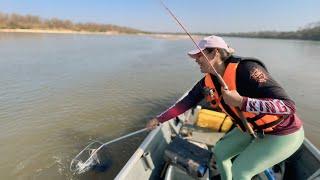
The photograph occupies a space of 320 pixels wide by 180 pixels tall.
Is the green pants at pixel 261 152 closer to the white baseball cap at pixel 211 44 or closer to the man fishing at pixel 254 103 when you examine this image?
the man fishing at pixel 254 103

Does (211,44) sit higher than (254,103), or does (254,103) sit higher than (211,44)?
(211,44)

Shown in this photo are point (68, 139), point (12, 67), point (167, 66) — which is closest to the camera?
point (68, 139)

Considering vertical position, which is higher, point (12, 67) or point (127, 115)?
point (127, 115)

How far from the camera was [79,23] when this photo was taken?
91.3m

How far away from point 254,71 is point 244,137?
0.84 meters

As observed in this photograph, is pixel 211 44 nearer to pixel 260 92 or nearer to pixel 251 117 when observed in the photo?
pixel 260 92

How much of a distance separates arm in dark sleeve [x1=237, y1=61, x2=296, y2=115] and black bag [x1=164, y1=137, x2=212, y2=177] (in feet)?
3.55

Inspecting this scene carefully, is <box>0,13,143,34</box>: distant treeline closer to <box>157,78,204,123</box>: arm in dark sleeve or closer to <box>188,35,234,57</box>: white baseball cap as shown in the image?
<box>157,78,204,123</box>: arm in dark sleeve

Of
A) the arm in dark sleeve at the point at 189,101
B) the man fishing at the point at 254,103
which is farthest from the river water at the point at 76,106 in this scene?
the man fishing at the point at 254,103

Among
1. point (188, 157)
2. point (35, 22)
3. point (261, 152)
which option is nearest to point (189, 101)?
point (188, 157)

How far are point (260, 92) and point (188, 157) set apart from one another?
1290mm

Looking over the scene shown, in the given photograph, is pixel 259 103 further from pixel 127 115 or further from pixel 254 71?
pixel 127 115

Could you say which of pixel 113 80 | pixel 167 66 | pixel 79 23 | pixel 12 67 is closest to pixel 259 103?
pixel 113 80

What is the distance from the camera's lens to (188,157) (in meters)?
Result: 3.32
